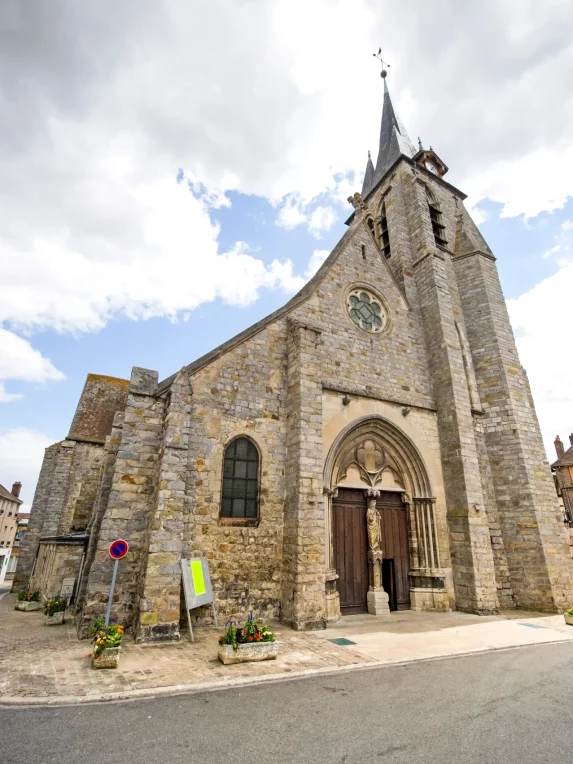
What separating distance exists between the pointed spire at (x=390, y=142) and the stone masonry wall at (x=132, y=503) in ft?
54.8

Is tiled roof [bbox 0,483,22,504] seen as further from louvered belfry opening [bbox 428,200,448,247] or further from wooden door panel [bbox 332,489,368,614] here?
louvered belfry opening [bbox 428,200,448,247]

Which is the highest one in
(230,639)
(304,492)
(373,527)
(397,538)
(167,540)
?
(304,492)

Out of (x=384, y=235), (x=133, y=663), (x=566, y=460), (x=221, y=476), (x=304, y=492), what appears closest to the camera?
(x=133, y=663)

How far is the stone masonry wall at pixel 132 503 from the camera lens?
7.00 meters

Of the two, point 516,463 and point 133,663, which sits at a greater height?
point 516,463

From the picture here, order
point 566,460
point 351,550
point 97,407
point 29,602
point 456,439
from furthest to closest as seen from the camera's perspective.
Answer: point 566,460
point 97,407
point 456,439
point 29,602
point 351,550

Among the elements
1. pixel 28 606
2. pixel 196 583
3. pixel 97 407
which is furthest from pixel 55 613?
pixel 97 407

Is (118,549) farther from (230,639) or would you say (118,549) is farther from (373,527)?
(373,527)

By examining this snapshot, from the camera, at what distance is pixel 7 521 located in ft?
124

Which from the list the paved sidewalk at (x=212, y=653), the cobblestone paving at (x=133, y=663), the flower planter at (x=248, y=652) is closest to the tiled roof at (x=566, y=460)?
the paved sidewalk at (x=212, y=653)

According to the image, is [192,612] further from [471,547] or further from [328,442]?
[471,547]

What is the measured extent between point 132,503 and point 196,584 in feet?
6.44

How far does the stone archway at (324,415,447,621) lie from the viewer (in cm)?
980

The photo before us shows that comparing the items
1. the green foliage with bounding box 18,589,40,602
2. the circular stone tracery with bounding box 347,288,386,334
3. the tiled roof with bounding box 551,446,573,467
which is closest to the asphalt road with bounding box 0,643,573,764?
the green foliage with bounding box 18,589,40,602
